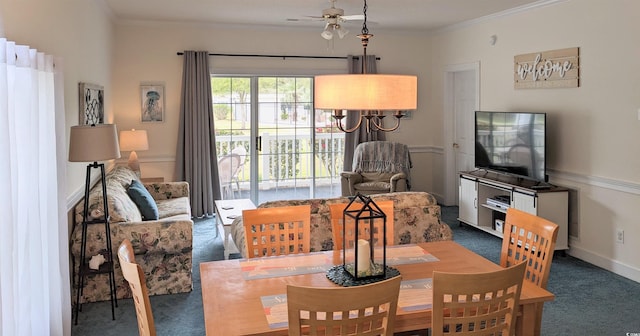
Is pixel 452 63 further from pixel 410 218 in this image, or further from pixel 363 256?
pixel 363 256

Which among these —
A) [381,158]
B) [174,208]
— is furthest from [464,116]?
[174,208]

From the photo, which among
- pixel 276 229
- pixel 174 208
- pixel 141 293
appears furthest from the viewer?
pixel 174 208

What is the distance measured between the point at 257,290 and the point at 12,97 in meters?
1.46

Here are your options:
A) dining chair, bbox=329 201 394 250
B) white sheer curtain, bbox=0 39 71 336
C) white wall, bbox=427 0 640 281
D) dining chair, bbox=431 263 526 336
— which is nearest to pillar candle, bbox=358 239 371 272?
dining chair, bbox=431 263 526 336

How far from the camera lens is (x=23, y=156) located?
262 cm

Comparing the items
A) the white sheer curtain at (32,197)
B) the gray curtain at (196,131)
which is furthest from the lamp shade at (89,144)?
the gray curtain at (196,131)

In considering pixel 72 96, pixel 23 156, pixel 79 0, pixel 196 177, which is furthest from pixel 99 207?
Answer: pixel 196 177

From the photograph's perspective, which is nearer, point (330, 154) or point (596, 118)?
point (596, 118)

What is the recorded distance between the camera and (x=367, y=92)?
2271mm

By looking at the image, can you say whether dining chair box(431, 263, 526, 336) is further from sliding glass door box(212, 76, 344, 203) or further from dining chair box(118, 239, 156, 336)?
sliding glass door box(212, 76, 344, 203)

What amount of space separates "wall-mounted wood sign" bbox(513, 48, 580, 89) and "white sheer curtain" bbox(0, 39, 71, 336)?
15.0 ft

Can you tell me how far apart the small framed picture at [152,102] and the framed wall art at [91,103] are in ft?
4.12

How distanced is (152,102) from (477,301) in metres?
5.92

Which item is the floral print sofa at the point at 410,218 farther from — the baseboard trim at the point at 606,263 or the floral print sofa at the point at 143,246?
the baseboard trim at the point at 606,263
